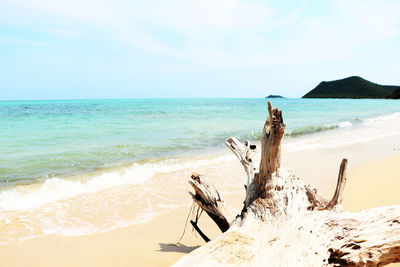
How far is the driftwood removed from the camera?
2.14 meters

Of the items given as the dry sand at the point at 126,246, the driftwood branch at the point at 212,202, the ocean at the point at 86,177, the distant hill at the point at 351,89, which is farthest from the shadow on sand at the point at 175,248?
the distant hill at the point at 351,89

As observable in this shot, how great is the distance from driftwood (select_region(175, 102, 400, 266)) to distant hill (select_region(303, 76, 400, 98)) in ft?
449

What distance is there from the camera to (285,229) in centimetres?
253

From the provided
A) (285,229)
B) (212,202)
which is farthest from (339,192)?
(212,202)

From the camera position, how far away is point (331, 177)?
6758 mm

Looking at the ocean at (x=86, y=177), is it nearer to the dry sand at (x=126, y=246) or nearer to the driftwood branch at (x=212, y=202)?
the dry sand at (x=126, y=246)

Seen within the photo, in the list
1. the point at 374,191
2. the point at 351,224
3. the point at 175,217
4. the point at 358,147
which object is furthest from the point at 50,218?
the point at 358,147

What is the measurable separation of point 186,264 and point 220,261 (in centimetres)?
23

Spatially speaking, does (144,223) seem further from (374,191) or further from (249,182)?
(374,191)

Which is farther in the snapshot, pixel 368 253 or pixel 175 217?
pixel 175 217

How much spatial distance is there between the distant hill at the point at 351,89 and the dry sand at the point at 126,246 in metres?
136

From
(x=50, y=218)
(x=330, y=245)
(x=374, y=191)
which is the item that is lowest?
(x=50, y=218)

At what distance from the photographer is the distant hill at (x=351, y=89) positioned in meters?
127

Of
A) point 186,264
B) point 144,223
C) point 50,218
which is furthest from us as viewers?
point 50,218
